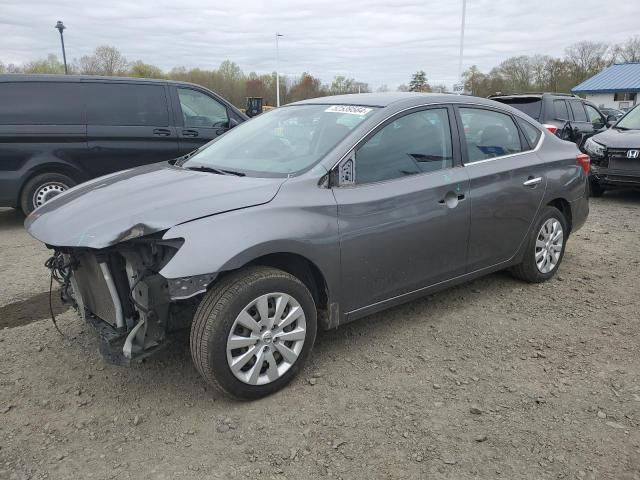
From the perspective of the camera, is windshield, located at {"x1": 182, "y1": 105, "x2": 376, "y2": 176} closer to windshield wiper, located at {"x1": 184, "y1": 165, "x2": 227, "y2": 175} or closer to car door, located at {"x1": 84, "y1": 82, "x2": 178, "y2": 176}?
windshield wiper, located at {"x1": 184, "y1": 165, "x2": 227, "y2": 175}

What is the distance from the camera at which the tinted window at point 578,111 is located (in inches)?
445

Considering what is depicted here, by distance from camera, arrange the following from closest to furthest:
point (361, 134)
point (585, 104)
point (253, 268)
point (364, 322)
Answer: point (253, 268)
point (361, 134)
point (364, 322)
point (585, 104)

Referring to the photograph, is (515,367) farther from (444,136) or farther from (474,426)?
(444,136)

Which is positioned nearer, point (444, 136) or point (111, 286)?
point (111, 286)

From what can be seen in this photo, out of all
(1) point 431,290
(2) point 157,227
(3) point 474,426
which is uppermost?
(2) point 157,227

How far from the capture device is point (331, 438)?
2607mm

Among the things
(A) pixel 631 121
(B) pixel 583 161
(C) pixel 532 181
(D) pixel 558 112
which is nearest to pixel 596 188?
(A) pixel 631 121

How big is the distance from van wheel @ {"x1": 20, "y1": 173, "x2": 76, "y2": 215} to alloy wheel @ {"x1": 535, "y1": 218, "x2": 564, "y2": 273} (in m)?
5.81

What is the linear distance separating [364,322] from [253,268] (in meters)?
1.38

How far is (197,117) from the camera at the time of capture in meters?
7.80

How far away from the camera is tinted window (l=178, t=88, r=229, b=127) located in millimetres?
7707

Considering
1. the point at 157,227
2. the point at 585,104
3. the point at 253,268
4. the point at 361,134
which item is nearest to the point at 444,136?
the point at 361,134

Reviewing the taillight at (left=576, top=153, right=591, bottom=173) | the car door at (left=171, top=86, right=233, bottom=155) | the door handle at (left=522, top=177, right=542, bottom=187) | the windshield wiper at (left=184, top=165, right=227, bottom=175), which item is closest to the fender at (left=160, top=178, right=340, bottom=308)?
the windshield wiper at (left=184, top=165, right=227, bottom=175)

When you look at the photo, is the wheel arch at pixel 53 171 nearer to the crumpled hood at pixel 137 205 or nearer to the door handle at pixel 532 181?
the crumpled hood at pixel 137 205
